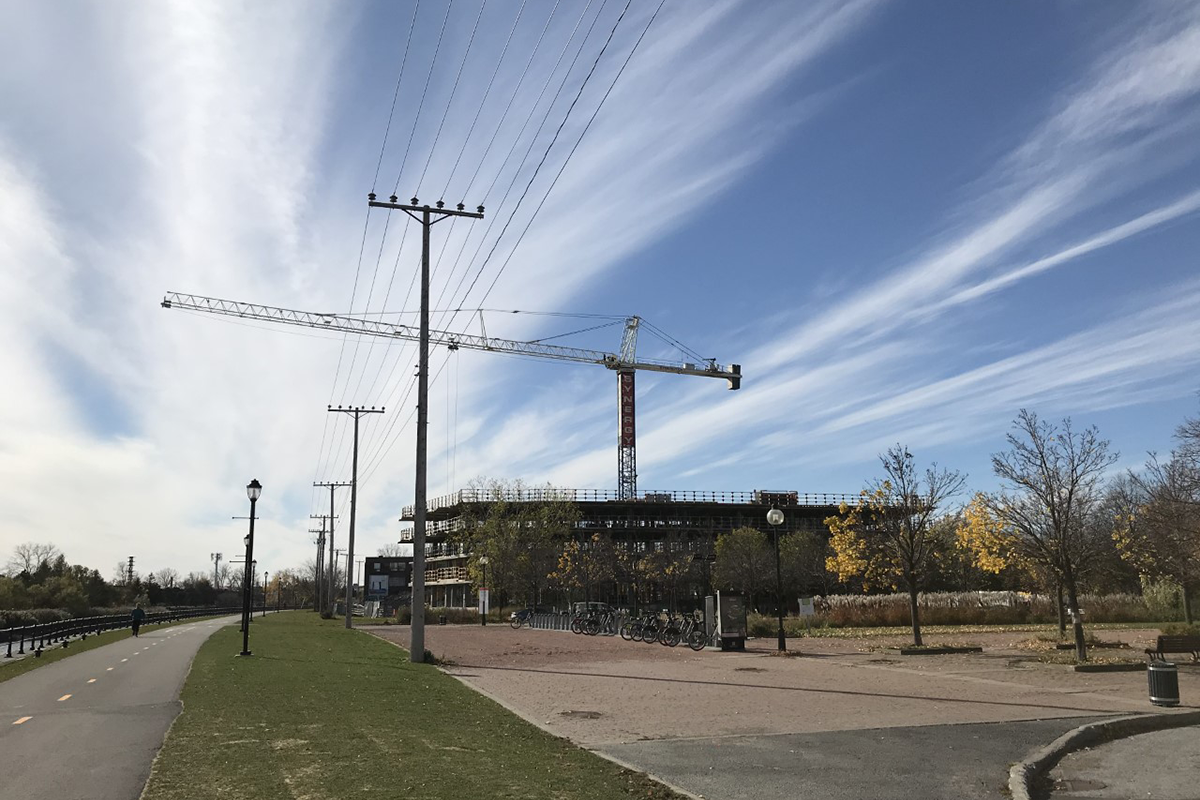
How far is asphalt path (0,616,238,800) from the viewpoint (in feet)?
29.6

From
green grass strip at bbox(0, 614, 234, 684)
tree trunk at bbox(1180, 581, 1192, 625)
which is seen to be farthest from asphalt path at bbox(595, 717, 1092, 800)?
tree trunk at bbox(1180, 581, 1192, 625)

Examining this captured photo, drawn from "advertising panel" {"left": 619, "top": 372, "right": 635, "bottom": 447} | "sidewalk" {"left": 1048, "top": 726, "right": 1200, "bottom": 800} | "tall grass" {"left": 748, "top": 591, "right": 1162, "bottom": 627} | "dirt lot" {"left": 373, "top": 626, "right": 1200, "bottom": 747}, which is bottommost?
"tall grass" {"left": 748, "top": 591, "right": 1162, "bottom": 627}

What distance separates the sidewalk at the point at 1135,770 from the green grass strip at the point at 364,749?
14.8ft

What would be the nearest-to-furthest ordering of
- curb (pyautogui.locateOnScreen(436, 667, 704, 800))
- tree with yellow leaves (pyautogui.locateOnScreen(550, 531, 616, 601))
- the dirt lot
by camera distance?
curb (pyautogui.locateOnScreen(436, 667, 704, 800)), the dirt lot, tree with yellow leaves (pyautogui.locateOnScreen(550, 531, 616, 601))

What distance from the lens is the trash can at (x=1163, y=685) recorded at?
14203mm

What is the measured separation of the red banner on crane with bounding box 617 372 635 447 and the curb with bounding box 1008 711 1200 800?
122019 mm

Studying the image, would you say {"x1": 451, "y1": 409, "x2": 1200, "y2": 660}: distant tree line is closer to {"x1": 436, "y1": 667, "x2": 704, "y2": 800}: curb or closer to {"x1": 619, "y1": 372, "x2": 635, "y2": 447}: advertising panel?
{"x1": 436, "y1": 667, "x2": 704, "y2": 800}: curb

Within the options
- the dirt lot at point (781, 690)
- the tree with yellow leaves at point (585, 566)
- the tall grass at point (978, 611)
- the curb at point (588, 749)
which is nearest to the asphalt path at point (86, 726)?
the curb at point (588, 749)

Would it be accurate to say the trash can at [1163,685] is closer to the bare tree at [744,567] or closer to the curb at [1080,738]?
the curb at [1080,738]

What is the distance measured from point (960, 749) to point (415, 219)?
2336cm

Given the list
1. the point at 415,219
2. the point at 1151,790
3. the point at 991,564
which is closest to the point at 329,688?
the point at 1151,790

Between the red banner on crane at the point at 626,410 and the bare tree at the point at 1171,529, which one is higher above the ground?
the red banner on crane at the point at 626,410

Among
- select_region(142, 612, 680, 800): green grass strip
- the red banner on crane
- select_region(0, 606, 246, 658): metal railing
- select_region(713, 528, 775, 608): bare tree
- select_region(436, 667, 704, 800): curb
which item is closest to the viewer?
select_region(142, 612, 680, 800): green grass strip

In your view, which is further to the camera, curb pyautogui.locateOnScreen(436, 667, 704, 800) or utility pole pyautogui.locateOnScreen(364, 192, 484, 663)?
utility pole pyautogui.locateOnScreen(364, 192, 484, 663)
